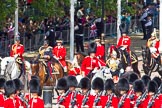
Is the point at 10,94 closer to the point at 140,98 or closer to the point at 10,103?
the point at 10,103

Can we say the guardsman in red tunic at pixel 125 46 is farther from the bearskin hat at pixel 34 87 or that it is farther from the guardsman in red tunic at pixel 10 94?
the guardsman in red tunic at pixel 10 94

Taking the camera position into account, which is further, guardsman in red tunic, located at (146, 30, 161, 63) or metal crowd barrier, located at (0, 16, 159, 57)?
metal crowd barrier, located at (0, 16, 159, 57)

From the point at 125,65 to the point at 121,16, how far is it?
14.8 metres

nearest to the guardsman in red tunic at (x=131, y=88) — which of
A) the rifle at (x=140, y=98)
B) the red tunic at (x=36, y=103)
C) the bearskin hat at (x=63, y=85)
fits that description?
the rifle at (x=140, y=98)

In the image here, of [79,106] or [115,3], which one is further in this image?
[115,3]

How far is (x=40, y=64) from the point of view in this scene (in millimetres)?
36812

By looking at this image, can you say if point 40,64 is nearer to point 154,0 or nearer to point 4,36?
point 4,36

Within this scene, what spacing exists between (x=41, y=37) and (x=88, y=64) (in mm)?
13822

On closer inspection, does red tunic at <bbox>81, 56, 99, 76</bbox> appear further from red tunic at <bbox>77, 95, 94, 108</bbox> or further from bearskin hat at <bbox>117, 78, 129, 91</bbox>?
red tunic at <bbox>77, 95, 94, 108</bbox>

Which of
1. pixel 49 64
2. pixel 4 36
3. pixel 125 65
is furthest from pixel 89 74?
pixel 4 36

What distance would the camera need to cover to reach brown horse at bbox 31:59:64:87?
120ft

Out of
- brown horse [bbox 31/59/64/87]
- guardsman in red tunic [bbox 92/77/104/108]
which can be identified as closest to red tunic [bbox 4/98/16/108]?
guardsman in red tunic [bbox 92/77/104/108]

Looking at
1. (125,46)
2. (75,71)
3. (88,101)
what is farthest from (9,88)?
(125,46)

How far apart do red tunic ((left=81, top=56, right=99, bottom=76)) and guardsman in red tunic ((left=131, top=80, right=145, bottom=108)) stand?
6.06m
